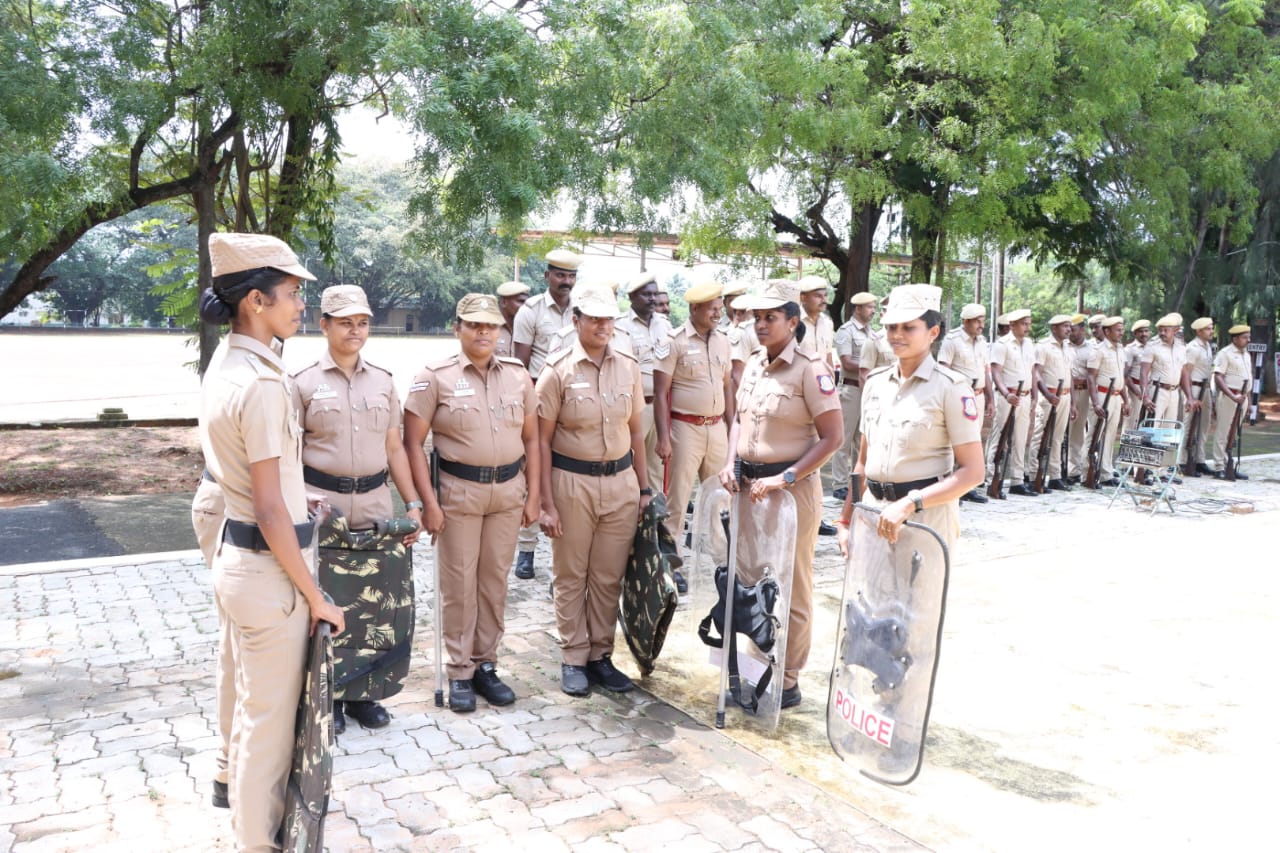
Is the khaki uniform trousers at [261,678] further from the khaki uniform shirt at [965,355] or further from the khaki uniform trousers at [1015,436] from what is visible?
the khaki uniform trousers at [1015,436]

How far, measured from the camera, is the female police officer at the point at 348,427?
4289 millimetres

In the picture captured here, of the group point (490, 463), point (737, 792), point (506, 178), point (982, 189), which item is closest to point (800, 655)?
point (737, 792)

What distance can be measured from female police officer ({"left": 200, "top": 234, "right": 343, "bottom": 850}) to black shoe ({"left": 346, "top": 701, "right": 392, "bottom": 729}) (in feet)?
4.43

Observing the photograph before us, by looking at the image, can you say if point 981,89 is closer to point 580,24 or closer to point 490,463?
point 580,24

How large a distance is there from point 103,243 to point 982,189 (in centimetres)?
4750

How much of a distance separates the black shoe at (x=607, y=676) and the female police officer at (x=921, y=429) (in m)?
1.31

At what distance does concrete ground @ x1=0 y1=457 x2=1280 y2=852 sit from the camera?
3576 millimetres

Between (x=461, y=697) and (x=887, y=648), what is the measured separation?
6.10ft

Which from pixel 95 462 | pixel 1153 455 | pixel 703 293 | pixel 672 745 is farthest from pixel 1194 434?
pixel 95 462

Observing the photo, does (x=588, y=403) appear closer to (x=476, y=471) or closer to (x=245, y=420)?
(x=476, y=471)

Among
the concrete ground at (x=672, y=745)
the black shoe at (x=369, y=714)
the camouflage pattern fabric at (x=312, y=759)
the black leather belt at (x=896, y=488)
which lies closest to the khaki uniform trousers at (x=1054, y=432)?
the concrete ground at (x=672, y=745)

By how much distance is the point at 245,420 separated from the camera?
A: 2.81 m

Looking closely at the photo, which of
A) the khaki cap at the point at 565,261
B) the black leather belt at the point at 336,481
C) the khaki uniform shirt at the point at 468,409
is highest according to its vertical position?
the khaki cap at the point at 565,261

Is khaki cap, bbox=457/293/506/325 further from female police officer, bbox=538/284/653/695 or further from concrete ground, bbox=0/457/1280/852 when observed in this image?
concrete ground, bbox=0/457/1280/852
